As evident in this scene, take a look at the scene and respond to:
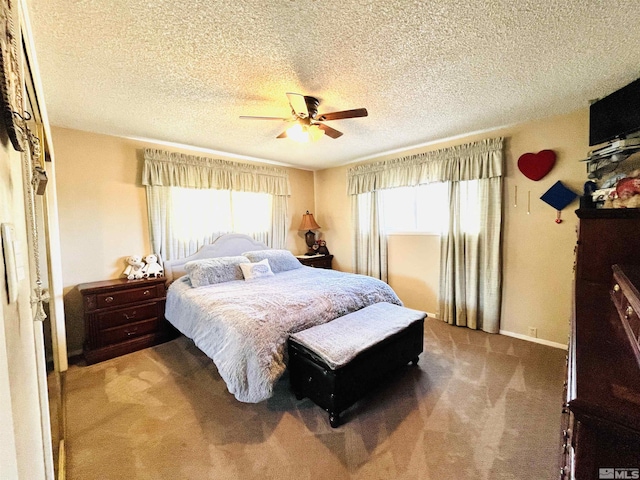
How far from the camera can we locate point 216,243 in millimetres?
3729

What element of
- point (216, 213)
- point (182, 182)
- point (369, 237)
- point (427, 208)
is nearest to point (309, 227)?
point (369, 237)

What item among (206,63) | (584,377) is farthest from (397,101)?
(584,377)

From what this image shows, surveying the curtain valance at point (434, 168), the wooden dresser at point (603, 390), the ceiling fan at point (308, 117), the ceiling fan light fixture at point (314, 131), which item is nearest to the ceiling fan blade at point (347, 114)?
the ceiling fan at point (308, 117)

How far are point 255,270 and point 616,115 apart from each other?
3.62 meters

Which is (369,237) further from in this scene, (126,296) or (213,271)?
(126,296)

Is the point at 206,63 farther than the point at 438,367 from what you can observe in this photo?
No

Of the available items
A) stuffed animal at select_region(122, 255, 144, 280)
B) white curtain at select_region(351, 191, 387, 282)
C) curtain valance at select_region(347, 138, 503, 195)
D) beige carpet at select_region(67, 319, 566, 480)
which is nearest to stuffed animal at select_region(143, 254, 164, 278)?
stuffed animal at select_region(122, 255, 144, 280)

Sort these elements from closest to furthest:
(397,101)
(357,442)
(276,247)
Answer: (357,442)
(397,101)
(276,247)

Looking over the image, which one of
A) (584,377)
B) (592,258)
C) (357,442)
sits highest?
(592,258)

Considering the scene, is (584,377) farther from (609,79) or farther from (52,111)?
(52,111)

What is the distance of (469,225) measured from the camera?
325 cm

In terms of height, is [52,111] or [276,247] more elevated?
[52,111]

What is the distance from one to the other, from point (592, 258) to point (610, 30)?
4.22 feet

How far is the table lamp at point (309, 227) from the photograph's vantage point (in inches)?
184
